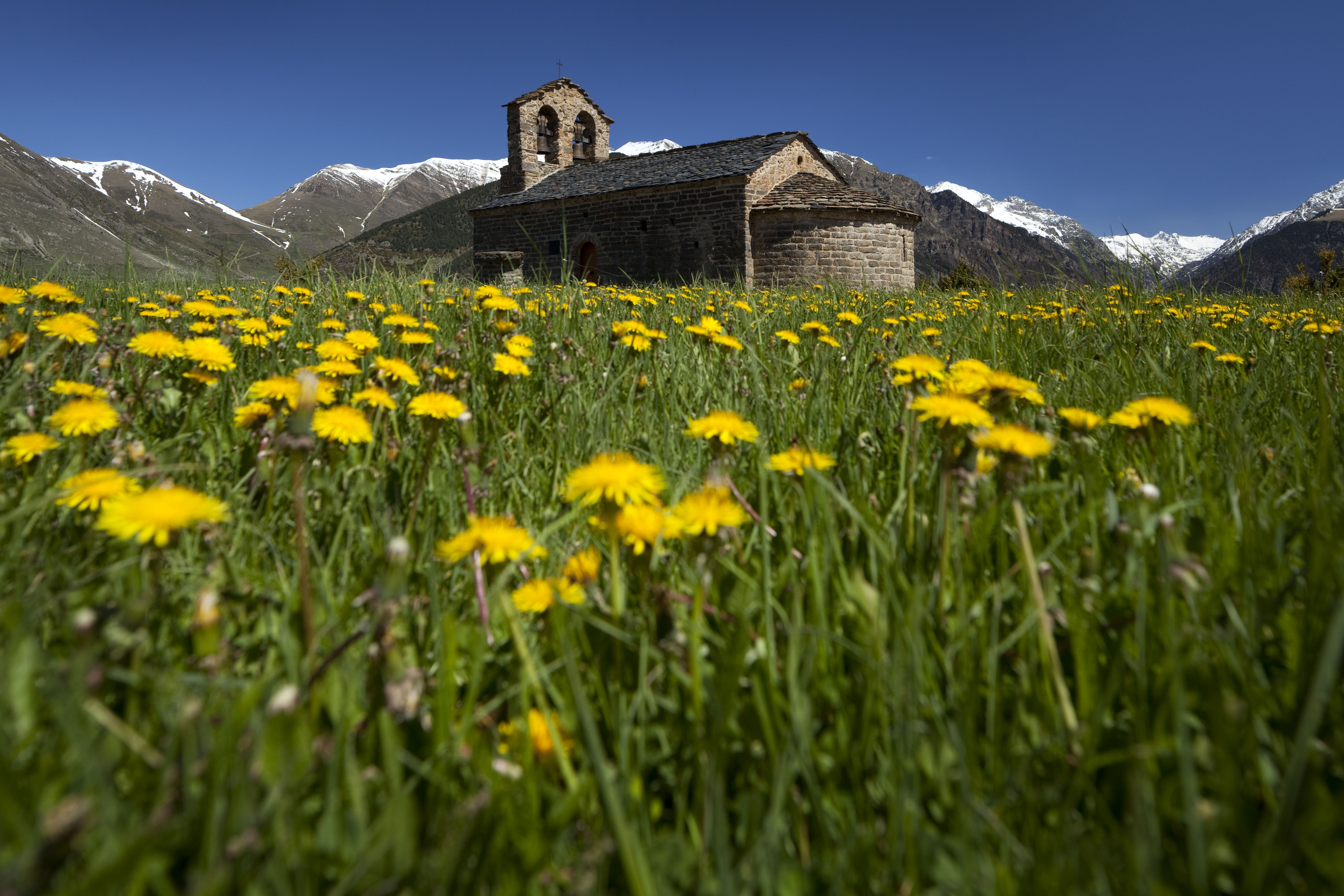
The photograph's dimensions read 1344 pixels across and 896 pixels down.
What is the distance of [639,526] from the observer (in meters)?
0.97

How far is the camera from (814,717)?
89cm

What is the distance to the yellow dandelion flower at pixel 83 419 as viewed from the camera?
1.30 metres

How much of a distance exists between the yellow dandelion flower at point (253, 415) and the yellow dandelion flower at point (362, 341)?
0.54 meters

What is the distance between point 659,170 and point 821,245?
20.9ft

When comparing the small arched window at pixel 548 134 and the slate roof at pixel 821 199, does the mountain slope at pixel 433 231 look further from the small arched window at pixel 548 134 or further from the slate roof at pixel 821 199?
the slate roof at pixel 821 199

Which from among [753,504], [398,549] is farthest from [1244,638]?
[398,549]

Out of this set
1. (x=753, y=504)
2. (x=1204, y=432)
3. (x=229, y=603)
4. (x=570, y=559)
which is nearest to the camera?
(x=229, y=603)

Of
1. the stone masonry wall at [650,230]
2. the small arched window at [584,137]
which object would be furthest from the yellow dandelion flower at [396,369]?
the small arched window at [584,137]

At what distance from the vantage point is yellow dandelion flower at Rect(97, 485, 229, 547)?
82 cm

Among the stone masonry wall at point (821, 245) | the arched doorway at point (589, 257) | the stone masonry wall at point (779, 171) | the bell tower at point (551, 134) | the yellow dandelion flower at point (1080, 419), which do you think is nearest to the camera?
the yellow dandelion flower at point (1080, 419)

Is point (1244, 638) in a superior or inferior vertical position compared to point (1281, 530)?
inferior

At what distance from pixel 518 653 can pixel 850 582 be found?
1.54ft

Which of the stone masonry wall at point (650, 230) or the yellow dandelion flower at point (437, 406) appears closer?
the yellow dandelion flower at point (437, 406)

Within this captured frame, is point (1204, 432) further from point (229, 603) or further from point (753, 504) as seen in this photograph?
point (229, 603)
